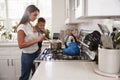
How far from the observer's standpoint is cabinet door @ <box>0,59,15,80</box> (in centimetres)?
304

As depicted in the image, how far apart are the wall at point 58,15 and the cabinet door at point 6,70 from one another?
1057 mm

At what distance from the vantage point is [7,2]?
3592mm

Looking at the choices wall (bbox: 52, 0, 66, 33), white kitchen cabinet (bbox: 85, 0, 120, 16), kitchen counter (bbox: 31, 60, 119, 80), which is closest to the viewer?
white kitchen cabinet (bbox: 85, 0, 120, 16)

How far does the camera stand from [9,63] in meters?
3.05

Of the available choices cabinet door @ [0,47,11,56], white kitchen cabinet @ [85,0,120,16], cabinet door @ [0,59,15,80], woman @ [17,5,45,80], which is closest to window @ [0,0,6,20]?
cabinet door @ [0,47,11,56]

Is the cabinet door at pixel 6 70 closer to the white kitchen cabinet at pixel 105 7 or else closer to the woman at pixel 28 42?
the woman at pixel 28 42

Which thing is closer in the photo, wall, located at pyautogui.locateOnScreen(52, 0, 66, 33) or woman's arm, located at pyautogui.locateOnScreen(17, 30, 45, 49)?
woman's arm, located at pyautogui.locateOnScreen(17, 30, 45, 49)

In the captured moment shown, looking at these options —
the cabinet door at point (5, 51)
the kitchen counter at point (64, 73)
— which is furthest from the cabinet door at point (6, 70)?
the kitchen counter at point (64, 73)

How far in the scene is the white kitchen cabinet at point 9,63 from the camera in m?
3.04

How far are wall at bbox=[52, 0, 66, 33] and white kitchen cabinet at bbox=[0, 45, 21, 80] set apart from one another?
0.86 metres

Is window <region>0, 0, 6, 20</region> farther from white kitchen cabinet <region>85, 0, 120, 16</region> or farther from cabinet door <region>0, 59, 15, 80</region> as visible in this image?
white kitchen cabinet <region>85, 0, 120, 16</region>

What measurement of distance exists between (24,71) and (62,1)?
66.1 inches

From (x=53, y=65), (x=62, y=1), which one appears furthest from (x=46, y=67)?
(x=62, y=1)

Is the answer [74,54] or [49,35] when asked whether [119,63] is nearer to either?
[74,54]
